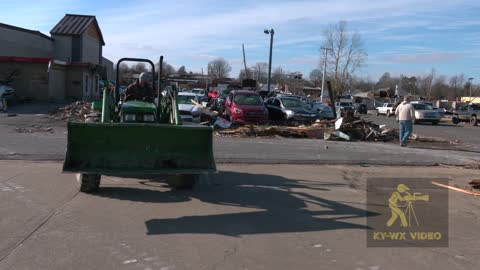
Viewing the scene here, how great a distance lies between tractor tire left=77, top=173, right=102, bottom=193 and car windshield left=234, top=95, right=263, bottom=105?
51.8 feet

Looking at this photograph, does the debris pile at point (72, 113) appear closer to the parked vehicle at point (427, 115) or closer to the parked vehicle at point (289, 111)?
the parked vehicle at point (289, 111)

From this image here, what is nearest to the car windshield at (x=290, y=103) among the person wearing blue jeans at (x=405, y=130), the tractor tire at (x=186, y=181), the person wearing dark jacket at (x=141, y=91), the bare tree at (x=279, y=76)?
the person wearing blue jeans at (x=405, y=130)

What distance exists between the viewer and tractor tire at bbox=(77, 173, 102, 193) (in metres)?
7.87

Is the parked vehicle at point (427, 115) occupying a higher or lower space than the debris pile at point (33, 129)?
higher

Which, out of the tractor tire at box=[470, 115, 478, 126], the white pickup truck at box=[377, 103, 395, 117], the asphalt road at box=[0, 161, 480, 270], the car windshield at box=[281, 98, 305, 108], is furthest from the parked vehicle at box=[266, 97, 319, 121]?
the white pickup truck at box=[377, 103, 395, 117]

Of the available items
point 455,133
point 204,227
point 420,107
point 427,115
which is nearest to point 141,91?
point 204,227

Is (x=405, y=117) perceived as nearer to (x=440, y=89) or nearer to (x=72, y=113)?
(x=72, y=113)

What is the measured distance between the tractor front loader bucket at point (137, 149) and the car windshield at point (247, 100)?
51.1ft

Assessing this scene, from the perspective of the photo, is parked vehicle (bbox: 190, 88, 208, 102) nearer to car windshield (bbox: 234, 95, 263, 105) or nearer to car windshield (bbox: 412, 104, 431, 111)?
car windshield (bbox: 234, 95, 263, 105)

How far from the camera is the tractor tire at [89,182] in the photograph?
7871mm

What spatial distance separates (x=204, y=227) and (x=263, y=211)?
1.26 meters

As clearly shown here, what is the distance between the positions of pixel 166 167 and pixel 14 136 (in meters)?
9.90

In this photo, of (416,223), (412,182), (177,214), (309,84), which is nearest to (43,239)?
(177,214)

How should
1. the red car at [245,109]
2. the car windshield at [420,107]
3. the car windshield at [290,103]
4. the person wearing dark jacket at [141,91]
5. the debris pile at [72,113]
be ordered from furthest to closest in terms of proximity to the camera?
1. the car windshield at [420,107]
2. the car windshield at [290,103]
3. the debris pile at [72,113]
4. the red car at [245,109]
5. the person wearing dark jacket at [141,91]
